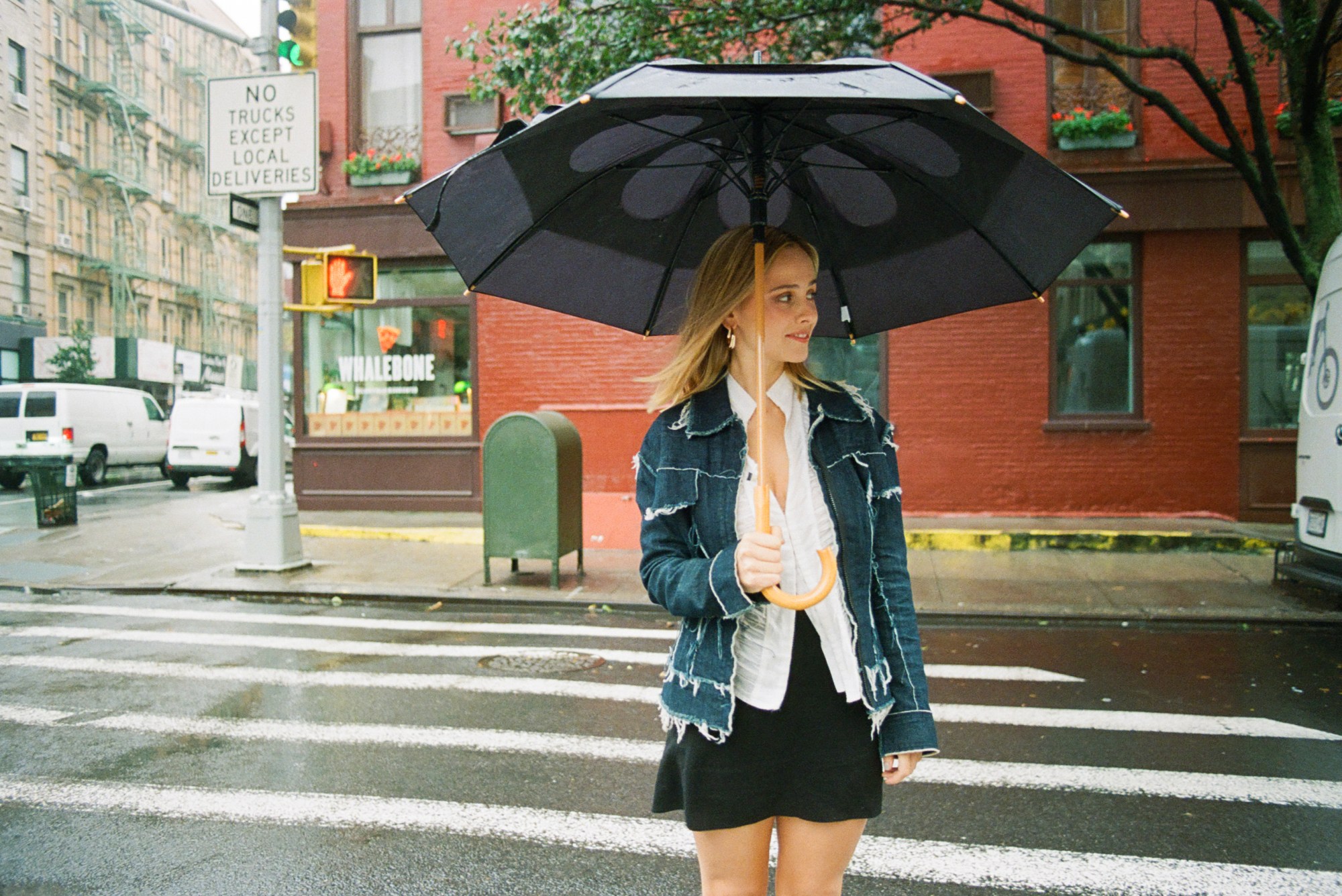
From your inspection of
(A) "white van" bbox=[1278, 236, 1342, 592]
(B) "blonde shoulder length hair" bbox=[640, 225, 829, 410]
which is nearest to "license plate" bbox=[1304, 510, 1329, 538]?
(A) "white van" bbox=[1278, 236, 1342, 592]

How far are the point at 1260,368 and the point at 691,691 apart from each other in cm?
1263

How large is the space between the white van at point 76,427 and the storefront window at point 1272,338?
20911 millimetres

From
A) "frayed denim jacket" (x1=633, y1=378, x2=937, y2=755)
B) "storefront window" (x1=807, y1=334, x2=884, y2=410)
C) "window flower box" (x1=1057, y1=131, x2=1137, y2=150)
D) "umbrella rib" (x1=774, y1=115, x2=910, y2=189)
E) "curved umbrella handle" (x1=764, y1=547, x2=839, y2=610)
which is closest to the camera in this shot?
"curved umbrella handle" (x1=764, y1=547, x2=839, y2=610)

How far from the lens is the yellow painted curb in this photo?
12.5 metres

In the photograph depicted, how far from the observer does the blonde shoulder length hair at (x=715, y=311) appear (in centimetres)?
236

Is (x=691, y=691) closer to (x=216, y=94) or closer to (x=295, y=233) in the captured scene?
(x=216, y=94)

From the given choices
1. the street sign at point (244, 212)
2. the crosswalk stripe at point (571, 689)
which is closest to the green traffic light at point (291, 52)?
the street sign at point (244, 212)

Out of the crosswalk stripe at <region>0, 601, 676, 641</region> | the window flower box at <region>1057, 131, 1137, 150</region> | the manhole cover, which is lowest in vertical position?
the crosswalk stripe at <region>0, 601, 676, 641</region>

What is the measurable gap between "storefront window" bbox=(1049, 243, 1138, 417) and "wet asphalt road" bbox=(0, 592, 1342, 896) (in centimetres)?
532

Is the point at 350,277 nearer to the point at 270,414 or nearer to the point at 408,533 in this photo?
the point at 270,414

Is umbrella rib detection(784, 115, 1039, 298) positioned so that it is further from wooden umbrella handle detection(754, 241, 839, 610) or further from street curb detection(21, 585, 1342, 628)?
street curb detection(21, 585, 1342, 628)

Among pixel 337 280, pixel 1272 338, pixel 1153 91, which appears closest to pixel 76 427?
pixel 337 280

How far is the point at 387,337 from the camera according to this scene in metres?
15.2

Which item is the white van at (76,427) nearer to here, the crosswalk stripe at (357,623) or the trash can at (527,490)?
the crosswalk stripe at (357,623)
